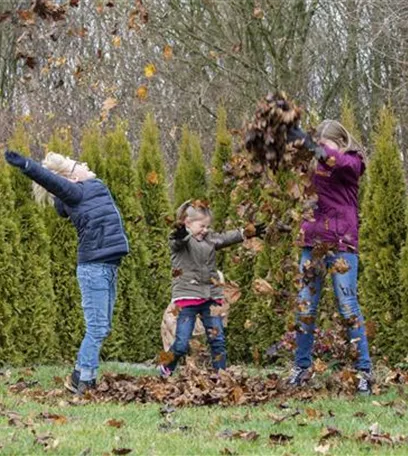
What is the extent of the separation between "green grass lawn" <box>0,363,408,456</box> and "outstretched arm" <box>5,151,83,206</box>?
156 centimetres

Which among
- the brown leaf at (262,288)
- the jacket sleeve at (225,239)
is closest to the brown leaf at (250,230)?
the brown leaf at (262,288)

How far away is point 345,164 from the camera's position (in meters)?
7.16

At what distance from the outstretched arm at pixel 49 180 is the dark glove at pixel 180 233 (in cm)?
94

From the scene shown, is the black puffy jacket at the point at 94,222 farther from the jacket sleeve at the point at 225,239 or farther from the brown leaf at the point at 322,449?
the brown leaf at the point at 322,449

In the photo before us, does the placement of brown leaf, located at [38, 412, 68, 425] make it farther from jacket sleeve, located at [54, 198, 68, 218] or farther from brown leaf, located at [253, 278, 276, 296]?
jacket sleeve, located at [54, 198, 68, 218]

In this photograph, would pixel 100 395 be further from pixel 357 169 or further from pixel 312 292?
pixel 357 169

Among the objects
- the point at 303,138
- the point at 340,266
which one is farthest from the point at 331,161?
the point at 340,266

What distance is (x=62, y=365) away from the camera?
1023 centimetres

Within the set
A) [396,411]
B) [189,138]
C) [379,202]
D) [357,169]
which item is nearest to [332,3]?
[189,138]

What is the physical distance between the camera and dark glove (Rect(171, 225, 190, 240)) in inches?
319

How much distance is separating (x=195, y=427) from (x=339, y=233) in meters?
2.14

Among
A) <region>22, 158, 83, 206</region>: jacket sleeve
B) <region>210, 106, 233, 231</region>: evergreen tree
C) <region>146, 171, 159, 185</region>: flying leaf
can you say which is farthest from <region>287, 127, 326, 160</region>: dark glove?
<region>146, 171, 159, 185</region>: flying leaf

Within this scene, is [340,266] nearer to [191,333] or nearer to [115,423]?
[191,333]

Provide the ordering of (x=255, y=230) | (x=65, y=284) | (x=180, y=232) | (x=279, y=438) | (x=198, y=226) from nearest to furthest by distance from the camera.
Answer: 1. (x=279, y=438)
2. (x=255, y=230)
3. (x=180, y=232)
4. (x=198, y=226)
5. (x=65, y=284)
